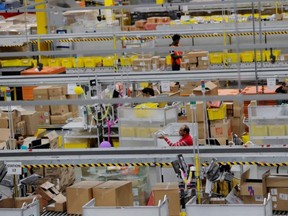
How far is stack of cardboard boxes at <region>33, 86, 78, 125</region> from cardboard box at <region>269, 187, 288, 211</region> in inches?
247

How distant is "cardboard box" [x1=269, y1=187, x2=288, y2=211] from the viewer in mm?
7977

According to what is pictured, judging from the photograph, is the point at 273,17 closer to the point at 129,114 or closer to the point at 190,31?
the point at 190,31

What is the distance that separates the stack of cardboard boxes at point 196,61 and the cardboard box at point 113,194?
8.08 meters

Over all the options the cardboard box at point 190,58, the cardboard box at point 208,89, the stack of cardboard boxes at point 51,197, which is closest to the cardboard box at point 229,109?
the cardboard box at point 208,89

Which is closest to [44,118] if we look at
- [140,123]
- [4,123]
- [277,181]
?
[4,123]

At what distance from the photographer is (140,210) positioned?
281 inches

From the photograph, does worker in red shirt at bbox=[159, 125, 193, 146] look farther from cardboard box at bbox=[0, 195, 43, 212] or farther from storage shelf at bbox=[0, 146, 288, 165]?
cardboard box at bbox=[0, 195, 43, 212]

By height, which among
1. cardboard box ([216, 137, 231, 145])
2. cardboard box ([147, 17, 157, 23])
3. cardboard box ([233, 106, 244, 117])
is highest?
cardboard box ([147, 17, 157, 23])

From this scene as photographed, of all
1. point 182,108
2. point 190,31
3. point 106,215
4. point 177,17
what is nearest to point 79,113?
point 182,108

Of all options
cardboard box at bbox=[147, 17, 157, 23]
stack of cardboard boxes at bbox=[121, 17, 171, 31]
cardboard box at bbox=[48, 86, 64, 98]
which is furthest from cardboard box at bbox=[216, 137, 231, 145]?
cardboard box at bbox=[147, 17, 157, 23]

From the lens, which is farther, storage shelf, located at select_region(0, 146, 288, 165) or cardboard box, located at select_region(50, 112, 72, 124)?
cardboard box, located at select_region(50, 112, 72, 124)

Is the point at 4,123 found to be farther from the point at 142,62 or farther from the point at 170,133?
the point at 142,62

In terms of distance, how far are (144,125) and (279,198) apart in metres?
3.54

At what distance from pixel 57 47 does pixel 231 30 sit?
16.2 feet
